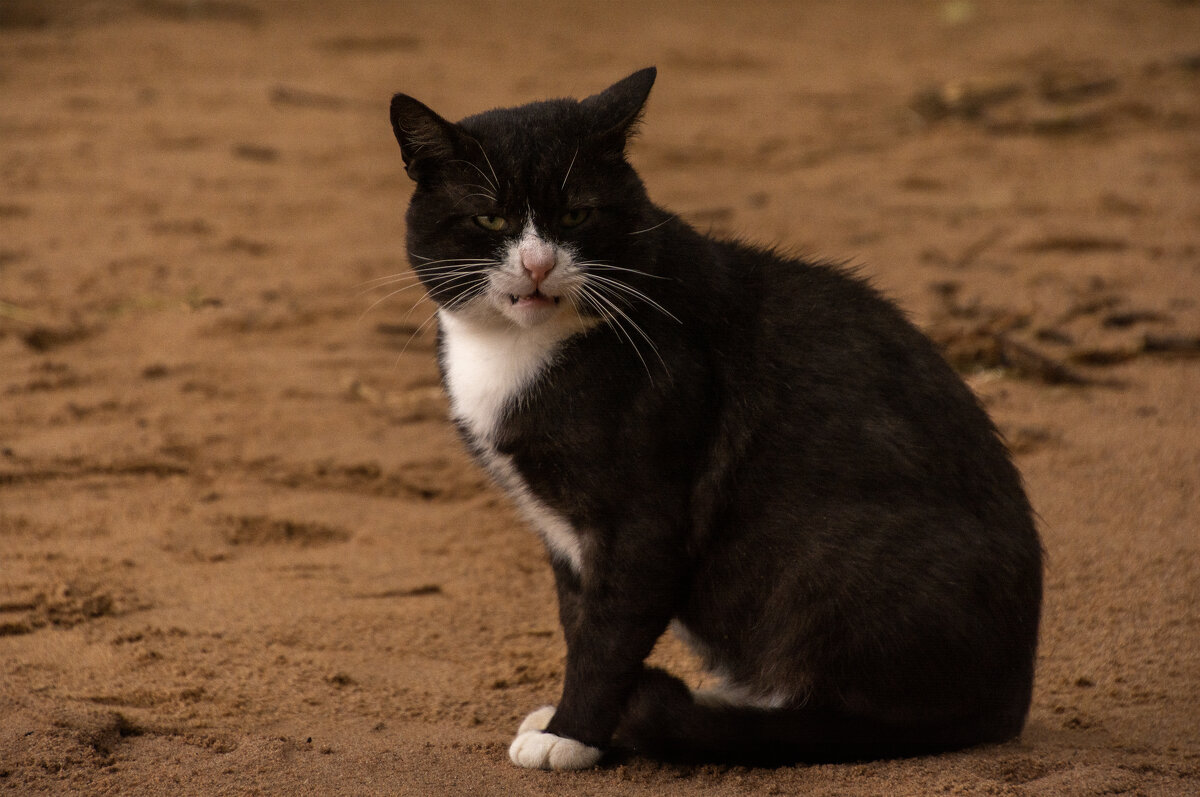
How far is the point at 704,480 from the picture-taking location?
2516 millimetres

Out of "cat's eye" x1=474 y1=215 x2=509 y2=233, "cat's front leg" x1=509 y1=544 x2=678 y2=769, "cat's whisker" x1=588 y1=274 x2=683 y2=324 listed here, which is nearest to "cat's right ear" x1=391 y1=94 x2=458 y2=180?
"cat's eye" x1=474 y1=215 x2=509 y2=233

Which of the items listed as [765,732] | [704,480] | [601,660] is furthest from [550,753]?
[704,480]

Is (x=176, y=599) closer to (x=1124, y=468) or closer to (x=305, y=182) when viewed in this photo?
(x=1124, y=468)

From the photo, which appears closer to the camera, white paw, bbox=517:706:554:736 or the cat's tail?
the cat's tail

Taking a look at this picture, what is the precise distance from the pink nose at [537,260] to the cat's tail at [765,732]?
0.88 m

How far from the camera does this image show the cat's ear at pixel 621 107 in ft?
8.38

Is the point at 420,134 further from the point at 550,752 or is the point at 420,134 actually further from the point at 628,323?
the point at 550,752

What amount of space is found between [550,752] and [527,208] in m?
1.13

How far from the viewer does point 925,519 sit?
2.48 meters

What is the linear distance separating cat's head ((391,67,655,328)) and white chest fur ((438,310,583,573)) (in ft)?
0.17

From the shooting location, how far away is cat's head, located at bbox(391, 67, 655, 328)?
2451mm

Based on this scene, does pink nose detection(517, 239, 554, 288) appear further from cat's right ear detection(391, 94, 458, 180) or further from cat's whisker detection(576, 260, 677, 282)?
cat's right ear detection(391, 94, 458, 180)

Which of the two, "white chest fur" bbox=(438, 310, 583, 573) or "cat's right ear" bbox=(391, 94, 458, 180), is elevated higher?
"cat's right ear" bbox=(391, 94, 458, 180)

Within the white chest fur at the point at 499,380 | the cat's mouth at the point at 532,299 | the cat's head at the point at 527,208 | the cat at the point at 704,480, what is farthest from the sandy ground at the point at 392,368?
the cat's mouth at the point at 532,299
